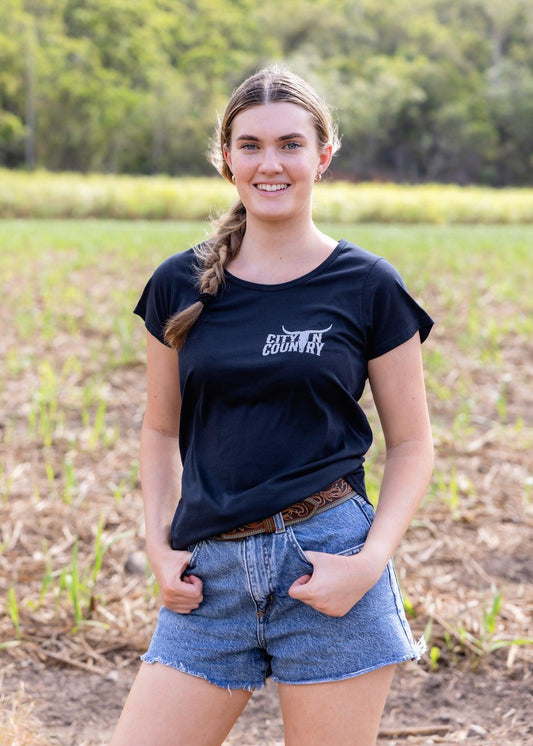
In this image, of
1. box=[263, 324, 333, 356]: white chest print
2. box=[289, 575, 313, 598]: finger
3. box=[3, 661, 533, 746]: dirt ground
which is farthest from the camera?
box=[3, 661, 533, 746]: dirt ground

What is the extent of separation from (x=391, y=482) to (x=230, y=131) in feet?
2.65

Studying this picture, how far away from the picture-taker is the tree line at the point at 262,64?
41.9m

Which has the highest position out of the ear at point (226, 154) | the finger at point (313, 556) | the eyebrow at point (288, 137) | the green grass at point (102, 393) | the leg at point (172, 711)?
the eyebrow at point (288, 137)

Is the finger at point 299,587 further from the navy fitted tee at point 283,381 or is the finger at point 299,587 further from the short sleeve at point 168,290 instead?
the short sleeve at point 168,290

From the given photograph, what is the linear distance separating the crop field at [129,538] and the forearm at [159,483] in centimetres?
97

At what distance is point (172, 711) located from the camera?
1.73 meters

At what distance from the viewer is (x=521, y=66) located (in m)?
56.3

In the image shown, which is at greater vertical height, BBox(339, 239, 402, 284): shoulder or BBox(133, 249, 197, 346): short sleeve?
BBox(339, 239, 402, 284): shoulder

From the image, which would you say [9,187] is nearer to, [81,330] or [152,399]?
[81,330]

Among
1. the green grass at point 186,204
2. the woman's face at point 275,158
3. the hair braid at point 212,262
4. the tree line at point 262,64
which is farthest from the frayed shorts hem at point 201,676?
the tree line at point 262,64

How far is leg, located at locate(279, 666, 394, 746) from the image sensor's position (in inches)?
66.5

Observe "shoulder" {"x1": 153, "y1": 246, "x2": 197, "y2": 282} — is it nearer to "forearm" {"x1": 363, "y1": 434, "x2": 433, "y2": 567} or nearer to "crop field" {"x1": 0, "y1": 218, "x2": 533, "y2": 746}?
"forearm" {"x1": 363, "y1": 434, "x2": 433, "y2": 567}

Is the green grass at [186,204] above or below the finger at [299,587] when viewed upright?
below

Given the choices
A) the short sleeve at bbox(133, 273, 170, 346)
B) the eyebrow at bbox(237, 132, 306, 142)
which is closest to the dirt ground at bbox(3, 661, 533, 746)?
the short sleeve at bbox(133, 273, 170, 346)
